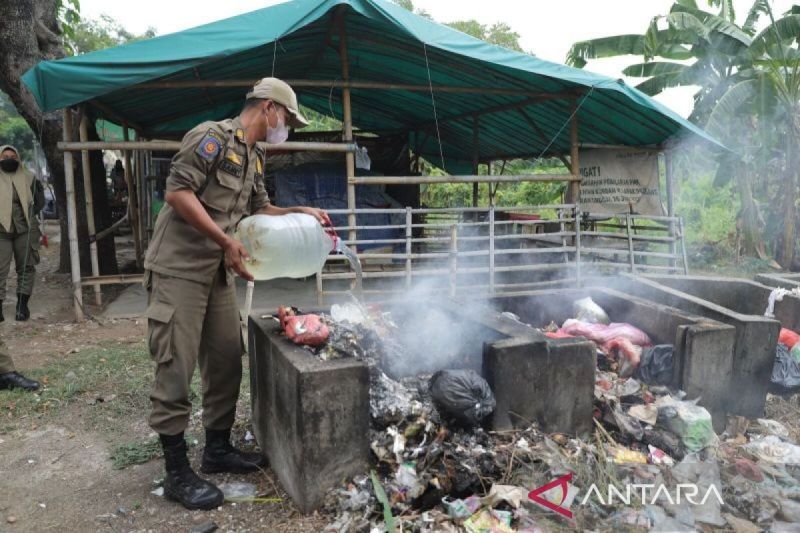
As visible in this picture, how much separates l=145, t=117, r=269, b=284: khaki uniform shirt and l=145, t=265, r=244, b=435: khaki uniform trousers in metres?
0.08

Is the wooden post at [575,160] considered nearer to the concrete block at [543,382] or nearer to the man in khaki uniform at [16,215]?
the concrete block at [543,382]

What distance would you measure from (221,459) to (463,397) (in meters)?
1.49

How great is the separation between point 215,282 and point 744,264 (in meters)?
13.3

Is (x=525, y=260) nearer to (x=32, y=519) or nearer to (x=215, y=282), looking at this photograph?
(x=215, y=282)

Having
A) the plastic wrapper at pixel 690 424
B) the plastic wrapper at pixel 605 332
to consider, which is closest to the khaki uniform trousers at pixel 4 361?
the plastic wrapper at pixel 605 332

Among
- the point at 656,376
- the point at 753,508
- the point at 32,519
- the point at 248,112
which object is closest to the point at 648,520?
the point at 753,508

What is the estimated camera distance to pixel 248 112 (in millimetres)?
3092

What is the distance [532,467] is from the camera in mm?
3168

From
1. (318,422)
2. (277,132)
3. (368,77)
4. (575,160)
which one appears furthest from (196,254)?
(368,77)

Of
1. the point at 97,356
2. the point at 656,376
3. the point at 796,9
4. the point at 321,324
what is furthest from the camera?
the point at 796,9

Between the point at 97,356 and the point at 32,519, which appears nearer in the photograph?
the point at 32,519

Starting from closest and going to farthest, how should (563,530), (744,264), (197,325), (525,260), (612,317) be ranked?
(563,530) → (197,325) → (612,317) → (525,260) → (744,264)

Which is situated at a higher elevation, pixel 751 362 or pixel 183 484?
pixel 751 362

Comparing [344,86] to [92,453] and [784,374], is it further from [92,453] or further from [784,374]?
[784,374]
